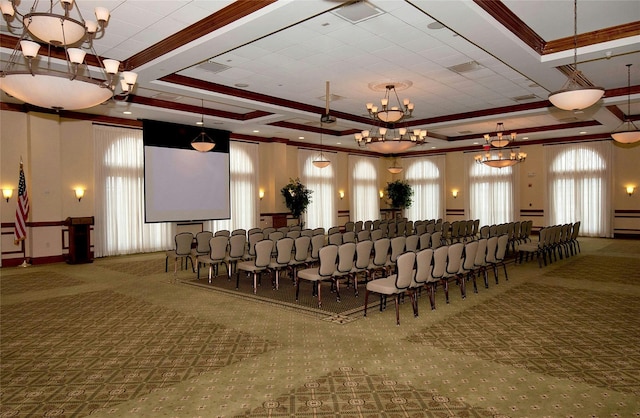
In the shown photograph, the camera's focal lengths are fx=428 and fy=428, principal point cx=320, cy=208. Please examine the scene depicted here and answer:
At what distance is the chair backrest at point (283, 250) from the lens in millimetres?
7879

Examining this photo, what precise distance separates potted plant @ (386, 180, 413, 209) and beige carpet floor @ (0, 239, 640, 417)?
43.0 ft

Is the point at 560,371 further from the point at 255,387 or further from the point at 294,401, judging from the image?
the point at 255,387

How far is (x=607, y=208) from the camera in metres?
16.0

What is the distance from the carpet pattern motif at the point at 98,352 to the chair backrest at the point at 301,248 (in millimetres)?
2623

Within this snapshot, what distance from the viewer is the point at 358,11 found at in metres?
5.55

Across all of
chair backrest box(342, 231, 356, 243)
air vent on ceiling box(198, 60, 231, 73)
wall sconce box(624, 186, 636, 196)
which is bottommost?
chair backrest box(342, 231, 356, 243)

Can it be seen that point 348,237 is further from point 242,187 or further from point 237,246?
point 242,187

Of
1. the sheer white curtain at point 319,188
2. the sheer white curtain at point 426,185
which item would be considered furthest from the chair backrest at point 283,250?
the sheer white curtain at point 426,185

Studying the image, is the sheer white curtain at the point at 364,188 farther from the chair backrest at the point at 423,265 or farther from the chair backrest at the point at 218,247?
the chair backrest at the point at 423,265

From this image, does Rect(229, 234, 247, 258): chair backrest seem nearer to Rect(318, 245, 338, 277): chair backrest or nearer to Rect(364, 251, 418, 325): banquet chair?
Rect(318, 245, 338, 277): chair backrest

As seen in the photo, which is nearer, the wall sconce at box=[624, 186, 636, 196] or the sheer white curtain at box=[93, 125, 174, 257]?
the sheer white curtain at box=[93, 125, 174, 257]

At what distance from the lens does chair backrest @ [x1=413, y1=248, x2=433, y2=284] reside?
6.12 m

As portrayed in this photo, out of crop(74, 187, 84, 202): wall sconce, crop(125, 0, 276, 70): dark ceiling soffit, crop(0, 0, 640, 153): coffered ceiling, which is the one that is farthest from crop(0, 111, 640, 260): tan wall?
crop(125, 0, 276, 70): dark ceiling soffit

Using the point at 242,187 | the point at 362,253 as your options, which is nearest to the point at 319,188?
the point at 242,187
